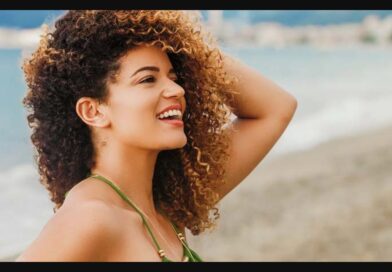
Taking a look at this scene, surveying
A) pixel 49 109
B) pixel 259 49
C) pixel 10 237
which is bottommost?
pixel 49 109

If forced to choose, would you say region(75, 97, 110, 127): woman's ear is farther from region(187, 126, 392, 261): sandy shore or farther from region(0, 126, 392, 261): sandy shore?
region(0, 126, 392, 261): sandy shore

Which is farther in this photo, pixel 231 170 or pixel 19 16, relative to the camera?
pixel 19 16

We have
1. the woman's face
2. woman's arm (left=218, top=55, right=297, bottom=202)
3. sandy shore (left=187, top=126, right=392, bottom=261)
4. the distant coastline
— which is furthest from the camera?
the distant coastline

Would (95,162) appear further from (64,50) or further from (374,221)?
(374,221)

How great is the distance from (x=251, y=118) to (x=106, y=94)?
674 millimetres

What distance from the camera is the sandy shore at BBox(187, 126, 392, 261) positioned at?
8.38 m

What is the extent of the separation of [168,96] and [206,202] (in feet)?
1.71

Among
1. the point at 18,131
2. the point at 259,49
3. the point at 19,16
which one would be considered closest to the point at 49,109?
the point at 18,131

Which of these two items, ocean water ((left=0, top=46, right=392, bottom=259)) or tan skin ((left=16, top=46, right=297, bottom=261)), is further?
ocean water ((left=0, top=46, right=392, bottom=259))

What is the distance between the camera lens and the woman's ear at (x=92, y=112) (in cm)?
216

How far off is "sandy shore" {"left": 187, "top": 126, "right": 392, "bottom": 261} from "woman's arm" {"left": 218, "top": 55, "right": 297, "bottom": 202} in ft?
16.3

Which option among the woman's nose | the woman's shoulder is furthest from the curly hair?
the woman's shoulder

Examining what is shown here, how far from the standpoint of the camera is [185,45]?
7.64 feet

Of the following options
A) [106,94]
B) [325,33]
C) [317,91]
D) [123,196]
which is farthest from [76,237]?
[325,33]
